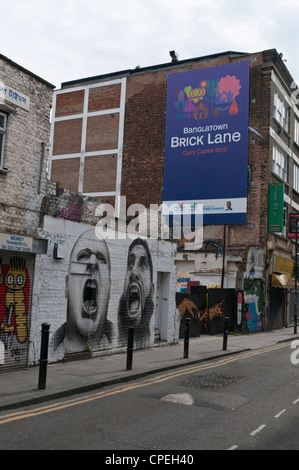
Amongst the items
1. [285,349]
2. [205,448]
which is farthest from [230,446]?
[285,349]

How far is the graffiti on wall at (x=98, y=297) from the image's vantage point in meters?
13.0

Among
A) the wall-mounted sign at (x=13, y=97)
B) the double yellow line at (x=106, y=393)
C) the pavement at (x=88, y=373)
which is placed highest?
the wall-mounted sign at (x=13, y=97)

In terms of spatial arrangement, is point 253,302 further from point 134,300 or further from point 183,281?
point 134,300

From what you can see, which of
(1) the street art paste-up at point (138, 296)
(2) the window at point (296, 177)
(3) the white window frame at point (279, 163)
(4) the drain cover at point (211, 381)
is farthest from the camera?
(2) the window at point (296, 177)

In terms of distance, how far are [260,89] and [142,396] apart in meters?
24.3

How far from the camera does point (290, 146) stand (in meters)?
33.8

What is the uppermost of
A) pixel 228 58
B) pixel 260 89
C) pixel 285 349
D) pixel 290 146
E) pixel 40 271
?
pixel 228 58

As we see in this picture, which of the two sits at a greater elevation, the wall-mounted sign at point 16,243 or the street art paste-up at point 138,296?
the wall-mounted sign at point 16,243

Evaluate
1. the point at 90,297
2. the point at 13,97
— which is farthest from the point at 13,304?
the point at 13,97

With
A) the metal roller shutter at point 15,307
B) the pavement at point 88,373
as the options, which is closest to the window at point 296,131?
the pavement at point 88,373

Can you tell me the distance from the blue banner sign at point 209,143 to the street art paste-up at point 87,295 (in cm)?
1610

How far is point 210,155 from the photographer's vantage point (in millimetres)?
30000

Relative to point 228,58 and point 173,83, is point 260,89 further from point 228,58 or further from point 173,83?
point 173,83

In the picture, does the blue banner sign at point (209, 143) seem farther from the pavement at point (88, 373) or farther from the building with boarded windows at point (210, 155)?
the pavement at point (88, 373)
